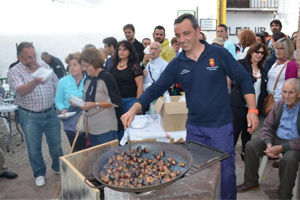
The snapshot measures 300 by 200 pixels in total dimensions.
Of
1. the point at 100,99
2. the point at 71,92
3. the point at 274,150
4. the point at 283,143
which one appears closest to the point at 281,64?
the point at 283,143

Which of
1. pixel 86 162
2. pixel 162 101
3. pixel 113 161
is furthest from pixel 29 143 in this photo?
pixel 113 161

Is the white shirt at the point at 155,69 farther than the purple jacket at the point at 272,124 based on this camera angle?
Yes

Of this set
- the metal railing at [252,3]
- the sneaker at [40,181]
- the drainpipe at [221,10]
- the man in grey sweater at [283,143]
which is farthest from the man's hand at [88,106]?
the metal railing at [252,3]

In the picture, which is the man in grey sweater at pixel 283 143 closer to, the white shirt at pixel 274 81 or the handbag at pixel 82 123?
the white shirt at pixel 274 81

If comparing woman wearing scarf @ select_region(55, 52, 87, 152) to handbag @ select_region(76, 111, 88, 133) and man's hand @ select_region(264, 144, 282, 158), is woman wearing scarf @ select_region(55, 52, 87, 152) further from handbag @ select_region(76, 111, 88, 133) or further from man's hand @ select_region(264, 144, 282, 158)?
man's hand @ select_region(264, 144, 282, 158)

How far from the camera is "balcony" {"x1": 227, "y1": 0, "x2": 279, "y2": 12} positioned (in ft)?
57.3

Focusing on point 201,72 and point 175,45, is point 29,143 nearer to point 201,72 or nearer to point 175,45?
point 201,72

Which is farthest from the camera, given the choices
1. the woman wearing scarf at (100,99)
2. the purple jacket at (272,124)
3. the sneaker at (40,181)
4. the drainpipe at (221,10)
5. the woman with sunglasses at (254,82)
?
the drainpipe at (221,10)

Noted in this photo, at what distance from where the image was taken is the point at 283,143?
3.49 metres

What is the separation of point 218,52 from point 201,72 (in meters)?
0.24

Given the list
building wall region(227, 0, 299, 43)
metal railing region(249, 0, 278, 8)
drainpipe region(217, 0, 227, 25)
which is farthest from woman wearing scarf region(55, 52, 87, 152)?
metal railing region(249, 0, 278, 8)

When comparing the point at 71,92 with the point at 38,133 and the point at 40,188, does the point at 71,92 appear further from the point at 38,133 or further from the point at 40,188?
the point at 40,188

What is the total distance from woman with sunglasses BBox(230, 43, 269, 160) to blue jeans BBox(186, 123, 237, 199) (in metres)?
1.70

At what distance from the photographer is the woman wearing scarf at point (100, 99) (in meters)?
3.34
